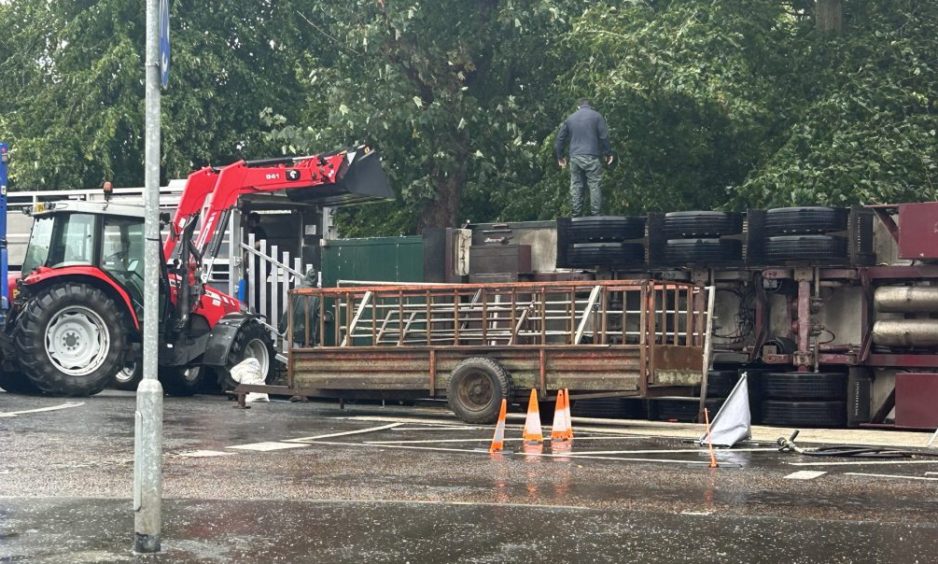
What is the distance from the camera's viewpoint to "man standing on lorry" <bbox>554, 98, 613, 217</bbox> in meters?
21.9

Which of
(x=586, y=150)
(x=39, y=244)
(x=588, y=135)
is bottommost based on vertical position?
A: (x=39, y=244)

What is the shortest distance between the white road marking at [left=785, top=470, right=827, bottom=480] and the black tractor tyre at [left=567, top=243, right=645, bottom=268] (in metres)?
6.95

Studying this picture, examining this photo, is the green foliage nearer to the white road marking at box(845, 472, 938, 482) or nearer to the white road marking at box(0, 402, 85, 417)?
the white road marking at box(0, 402, 85, 417)

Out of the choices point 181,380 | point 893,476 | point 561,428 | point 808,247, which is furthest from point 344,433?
point 181,380

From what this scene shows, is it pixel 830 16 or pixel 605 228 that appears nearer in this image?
pixel 605 228

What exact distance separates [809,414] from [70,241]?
10.5 m

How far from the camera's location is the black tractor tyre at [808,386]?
18469mm

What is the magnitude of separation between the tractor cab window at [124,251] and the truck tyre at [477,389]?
5646mm

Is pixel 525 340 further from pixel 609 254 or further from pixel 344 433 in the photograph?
pixel 344 433

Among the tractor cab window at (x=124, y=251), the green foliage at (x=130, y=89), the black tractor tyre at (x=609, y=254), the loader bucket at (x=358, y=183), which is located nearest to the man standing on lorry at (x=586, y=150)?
the black tractor tyre at (x=609, y=254)

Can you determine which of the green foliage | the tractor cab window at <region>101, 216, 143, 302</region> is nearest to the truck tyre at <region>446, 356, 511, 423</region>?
the tractor cab window at <region>101, 216, 143, 302</region>

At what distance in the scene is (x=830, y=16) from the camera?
2598 cm

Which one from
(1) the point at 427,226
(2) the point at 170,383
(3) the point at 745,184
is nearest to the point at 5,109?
(1) the point at 427,226

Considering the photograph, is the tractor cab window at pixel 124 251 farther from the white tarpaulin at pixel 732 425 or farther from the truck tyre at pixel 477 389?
the white tarpaulin at pixel 732 425
